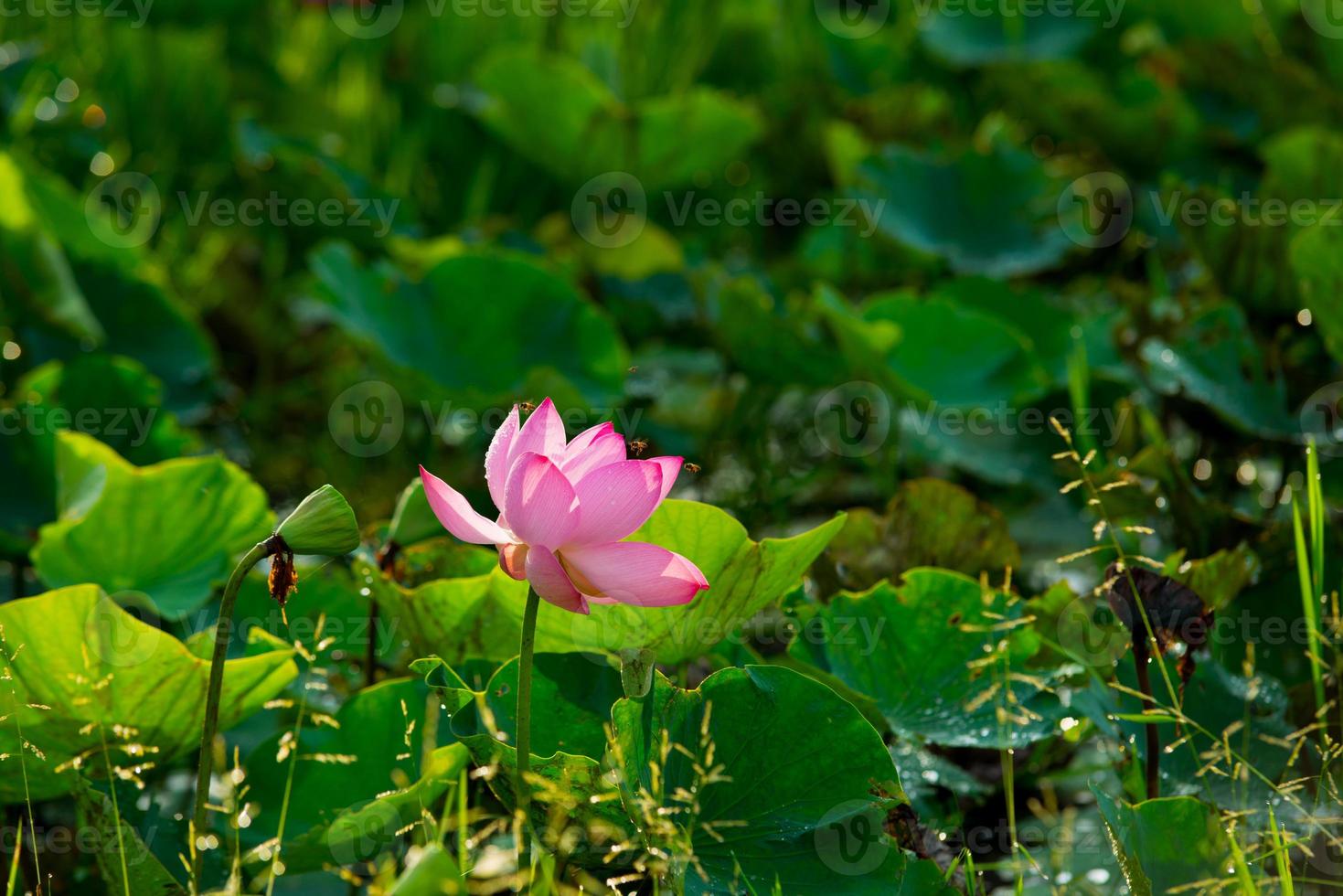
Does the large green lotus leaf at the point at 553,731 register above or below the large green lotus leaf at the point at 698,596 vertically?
below

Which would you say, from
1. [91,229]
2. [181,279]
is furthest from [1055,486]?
[181,279]

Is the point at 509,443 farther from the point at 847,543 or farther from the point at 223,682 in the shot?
the point at 847,543

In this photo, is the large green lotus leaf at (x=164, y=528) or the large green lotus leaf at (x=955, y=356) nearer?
the large green lotus leaf at (x=164, y=528)

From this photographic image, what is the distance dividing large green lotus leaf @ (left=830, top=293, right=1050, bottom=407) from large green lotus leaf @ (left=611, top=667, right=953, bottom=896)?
75 centimetres

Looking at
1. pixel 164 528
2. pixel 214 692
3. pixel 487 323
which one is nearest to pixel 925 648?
pixel 214 692

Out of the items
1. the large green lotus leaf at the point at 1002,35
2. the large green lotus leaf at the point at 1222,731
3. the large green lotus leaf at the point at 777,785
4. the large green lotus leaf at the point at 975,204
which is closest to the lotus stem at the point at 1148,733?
the large green lotus leaf at the point at 1222,731

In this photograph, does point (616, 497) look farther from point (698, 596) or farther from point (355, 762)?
point (355, 762)

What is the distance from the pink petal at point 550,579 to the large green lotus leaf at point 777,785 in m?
0.12

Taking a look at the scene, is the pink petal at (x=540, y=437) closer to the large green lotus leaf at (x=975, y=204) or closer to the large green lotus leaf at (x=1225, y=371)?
the large green lotus leaf at (x=1225, y=371)

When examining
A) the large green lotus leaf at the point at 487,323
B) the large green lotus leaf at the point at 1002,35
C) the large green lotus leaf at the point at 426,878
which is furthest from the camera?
the large green lotus leaf at the point at 1002,35

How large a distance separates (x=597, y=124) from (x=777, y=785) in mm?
1339

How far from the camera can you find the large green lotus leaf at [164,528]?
1047 mm

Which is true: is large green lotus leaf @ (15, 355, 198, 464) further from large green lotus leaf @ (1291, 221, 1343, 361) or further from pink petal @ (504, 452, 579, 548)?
large green lotus leaf @ (1291, 221, 1343, 361)

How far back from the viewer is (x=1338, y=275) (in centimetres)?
126
